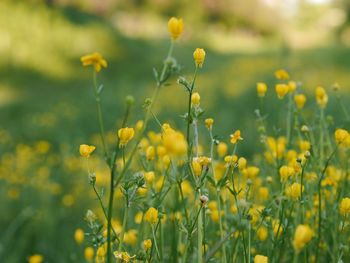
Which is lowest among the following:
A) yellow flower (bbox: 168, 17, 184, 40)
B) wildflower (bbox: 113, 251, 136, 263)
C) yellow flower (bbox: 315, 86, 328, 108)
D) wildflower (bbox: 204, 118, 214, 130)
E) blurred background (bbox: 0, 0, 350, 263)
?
wildflower (bbox: 113, 251, 136, 263)

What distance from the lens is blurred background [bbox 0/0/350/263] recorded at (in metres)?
2.50

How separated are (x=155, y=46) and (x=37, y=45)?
3902 mm

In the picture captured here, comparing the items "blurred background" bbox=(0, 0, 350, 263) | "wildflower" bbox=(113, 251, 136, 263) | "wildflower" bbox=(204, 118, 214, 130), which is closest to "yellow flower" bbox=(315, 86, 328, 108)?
"blurred background" bbox=(0, 0, 350, 263)

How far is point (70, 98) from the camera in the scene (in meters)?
6.35

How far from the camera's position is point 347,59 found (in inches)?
356

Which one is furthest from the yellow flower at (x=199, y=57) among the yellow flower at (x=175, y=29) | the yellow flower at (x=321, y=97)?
the yellow flower at (x=321, y=97)

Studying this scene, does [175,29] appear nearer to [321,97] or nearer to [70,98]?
[321,97]

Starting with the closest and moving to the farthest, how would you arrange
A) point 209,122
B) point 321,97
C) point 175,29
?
point 175,29, point 209,122, point 321,97

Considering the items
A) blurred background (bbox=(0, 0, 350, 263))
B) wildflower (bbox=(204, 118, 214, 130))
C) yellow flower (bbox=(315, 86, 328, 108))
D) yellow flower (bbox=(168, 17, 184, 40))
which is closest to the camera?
yellow flower (bbox=(168, 17, 184, 40))

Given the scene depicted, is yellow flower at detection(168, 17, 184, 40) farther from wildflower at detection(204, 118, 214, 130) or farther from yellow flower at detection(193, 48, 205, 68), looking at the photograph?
wildflower at detection(204, 118, 214, 130)

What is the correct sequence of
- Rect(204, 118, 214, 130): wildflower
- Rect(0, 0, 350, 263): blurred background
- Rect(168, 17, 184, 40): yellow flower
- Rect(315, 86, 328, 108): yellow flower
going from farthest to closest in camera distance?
Rect(0, 0, 350, 263): blurred background, Rect(315, 86, 328, 108): yellow flower, Rect(204, 118, 214, 130): wildflower, Rect(168, 17, 184, 40): yellow flower

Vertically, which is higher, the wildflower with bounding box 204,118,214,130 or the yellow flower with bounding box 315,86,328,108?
the yellow flower with bounding box 315,86,328,108

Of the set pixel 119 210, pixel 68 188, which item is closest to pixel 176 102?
pixel 68 188

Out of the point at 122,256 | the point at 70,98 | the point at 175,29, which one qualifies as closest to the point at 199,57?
the point at 175,29
